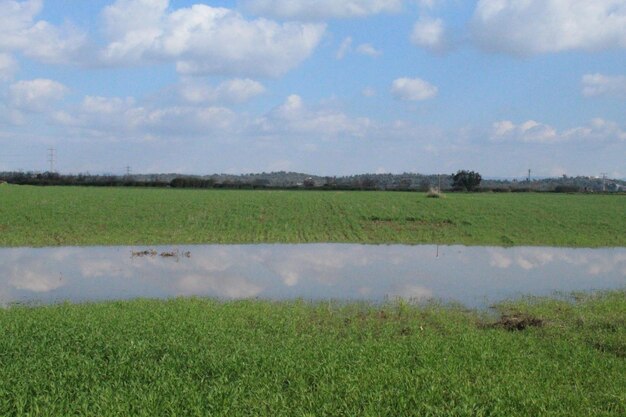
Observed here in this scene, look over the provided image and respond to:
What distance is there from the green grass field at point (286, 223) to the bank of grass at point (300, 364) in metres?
19.9

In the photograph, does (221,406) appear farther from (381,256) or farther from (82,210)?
(82,210)

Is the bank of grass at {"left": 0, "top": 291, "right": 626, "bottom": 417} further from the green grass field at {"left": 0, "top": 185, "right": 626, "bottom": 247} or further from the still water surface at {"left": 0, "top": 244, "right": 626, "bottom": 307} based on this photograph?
the green grass field at {"left": 0, "top": 185, "right": 626, "bottom": 247}

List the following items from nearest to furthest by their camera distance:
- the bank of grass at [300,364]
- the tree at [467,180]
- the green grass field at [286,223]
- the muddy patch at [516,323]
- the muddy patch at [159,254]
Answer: the bank of grass at [300,364] < the muddy patch at [516,323] < the muddy patch at [159,254] < the green grass field at [286,223] < the tree at [467,180]

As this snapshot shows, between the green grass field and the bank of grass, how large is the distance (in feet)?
65.2

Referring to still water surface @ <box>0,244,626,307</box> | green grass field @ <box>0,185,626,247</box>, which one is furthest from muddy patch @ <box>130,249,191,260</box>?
green grass field @ <box>0,185,626,247</box>

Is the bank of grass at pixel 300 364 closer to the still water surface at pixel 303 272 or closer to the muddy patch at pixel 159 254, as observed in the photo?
the still water surface at pixel 303 272

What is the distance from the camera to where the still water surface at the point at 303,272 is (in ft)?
55.9

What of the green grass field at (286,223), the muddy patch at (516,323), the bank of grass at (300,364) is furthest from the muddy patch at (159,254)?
the muddy patch at (516,323)

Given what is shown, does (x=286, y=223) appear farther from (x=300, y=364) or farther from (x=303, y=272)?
(x=300, y=364)

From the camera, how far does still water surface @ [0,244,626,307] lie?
1705 centimetres

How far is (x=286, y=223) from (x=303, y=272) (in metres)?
A: 16.3

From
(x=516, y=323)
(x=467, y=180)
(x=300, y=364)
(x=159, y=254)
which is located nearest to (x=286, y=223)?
(x=159, y=254)

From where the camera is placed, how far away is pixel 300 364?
8.74 meters

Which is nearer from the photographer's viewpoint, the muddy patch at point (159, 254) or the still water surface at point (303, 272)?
the still water surface at point (303, 272)
